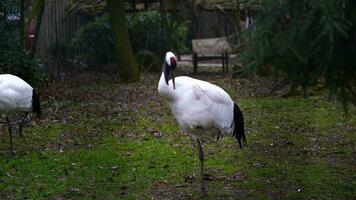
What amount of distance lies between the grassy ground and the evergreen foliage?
1.83 m

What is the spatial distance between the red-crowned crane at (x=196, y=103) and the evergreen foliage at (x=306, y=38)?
154 cm

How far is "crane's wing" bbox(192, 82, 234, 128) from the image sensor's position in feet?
23.5

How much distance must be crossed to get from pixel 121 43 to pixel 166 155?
28.1ft

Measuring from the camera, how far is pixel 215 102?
23.6 feet

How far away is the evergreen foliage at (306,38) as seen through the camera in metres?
4.92

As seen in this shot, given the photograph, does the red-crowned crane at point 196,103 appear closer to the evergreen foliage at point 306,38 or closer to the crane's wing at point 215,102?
the crane's wing at point 215,102

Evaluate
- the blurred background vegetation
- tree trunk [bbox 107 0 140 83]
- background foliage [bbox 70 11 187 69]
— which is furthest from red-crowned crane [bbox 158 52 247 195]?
background foliage [bbox 70 11 187 69]

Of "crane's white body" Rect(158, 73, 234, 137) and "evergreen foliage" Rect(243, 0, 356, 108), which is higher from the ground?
"evergreen foliage" Rect(243, 0, 356, 108)

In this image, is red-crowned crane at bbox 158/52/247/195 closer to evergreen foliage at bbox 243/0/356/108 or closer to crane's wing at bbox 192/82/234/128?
crane's wing at bbox 192/82/234/128

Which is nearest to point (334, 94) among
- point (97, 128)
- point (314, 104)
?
point (97, 128)

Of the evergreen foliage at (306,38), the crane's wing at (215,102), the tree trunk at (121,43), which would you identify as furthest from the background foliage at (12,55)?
the evergreen foliage at (306,38)

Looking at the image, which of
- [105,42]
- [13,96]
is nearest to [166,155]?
[13,96]

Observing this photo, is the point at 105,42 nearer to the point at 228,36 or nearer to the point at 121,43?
the point at 121,43

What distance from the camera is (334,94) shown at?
588 cm
